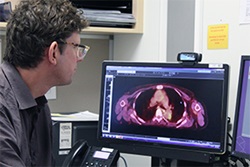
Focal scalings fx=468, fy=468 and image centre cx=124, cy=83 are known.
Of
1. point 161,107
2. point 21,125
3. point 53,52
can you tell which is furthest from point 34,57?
point 161,107

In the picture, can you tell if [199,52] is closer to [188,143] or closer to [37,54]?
[188,143]

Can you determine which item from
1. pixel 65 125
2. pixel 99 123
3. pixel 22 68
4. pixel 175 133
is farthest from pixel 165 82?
pixel 22 68

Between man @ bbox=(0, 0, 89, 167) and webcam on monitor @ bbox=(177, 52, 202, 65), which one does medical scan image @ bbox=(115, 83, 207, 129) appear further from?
man @ bbox=(0, 0, 89, 167)

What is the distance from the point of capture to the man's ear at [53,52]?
137cm

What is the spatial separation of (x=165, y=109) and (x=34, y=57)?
0.56 metres

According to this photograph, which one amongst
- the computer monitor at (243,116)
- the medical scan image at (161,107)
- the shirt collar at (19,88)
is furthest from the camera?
the medical scan image at (161,107)

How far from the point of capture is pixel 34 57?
137 cm

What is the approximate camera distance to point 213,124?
1620 millimetres

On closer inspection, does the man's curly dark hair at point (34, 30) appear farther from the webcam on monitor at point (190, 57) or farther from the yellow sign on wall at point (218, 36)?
the yellow sign on wall at point (218, 36)

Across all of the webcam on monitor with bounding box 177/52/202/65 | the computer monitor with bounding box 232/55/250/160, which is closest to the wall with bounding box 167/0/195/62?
the webcam on monitor with bounding box 177/52/202/65

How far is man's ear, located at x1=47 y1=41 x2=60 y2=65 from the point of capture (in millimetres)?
1368

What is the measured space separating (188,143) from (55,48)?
605mm

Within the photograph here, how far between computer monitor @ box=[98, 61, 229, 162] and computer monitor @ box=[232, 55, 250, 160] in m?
0.04

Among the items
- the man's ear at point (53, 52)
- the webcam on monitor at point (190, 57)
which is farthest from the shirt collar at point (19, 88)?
the webcam on monitor at point (190, 57)
